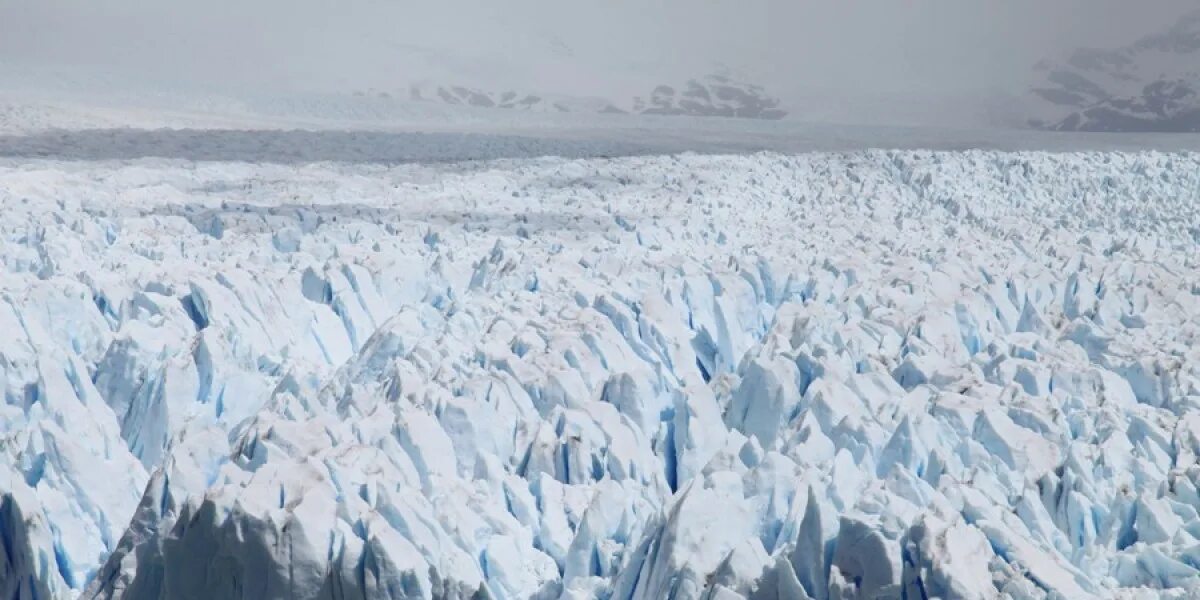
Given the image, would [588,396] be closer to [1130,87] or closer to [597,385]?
[597,385]

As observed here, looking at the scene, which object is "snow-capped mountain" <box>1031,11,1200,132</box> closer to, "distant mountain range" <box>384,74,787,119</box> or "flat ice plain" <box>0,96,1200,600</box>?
"distant mountain range" <box>384,74,787,119</box>

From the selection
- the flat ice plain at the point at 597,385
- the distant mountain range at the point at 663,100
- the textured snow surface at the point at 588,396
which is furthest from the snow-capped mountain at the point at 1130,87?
the textured snow surface at the point at 588,396

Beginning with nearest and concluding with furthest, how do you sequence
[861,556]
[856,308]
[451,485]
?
[861,556]
[451,485]
[856,308]

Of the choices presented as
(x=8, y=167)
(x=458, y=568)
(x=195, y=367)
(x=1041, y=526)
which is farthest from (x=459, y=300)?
(x=8, y=167)

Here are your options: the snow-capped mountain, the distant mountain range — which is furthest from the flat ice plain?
the snow-capped mountain

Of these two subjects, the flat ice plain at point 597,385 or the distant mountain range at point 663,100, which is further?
the distant mountain range at point 663,100

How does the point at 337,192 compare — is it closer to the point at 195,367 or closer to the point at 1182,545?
the point at 195,367

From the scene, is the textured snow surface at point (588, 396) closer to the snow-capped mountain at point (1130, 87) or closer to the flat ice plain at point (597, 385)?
the flat ice plain at point (597, 385)
